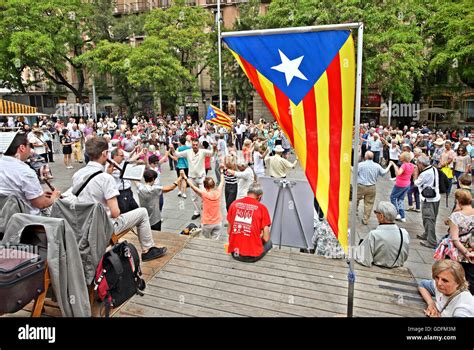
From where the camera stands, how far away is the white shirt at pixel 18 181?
12.3 ft

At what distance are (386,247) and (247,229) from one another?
6.51 ft

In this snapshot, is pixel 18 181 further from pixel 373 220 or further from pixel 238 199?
pixel 373 220

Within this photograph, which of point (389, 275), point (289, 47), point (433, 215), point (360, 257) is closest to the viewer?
point (289, 47)

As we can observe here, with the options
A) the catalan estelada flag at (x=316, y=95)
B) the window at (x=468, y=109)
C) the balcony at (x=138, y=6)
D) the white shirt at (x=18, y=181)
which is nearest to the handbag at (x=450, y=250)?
the catalan estelada flag at (x=316, y=95)

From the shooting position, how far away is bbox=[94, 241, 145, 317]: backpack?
11.0 ft

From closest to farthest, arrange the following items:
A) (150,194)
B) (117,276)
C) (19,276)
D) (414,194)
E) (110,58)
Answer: (19,276), (117,276), (150,194), (414,194), (110,58)

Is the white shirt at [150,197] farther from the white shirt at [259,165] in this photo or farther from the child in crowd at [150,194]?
the white shirt at [259,165]

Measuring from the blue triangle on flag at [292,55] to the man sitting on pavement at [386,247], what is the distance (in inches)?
109

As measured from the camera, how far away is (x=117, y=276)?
11.5ft

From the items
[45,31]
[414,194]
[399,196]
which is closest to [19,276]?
[399,196]
